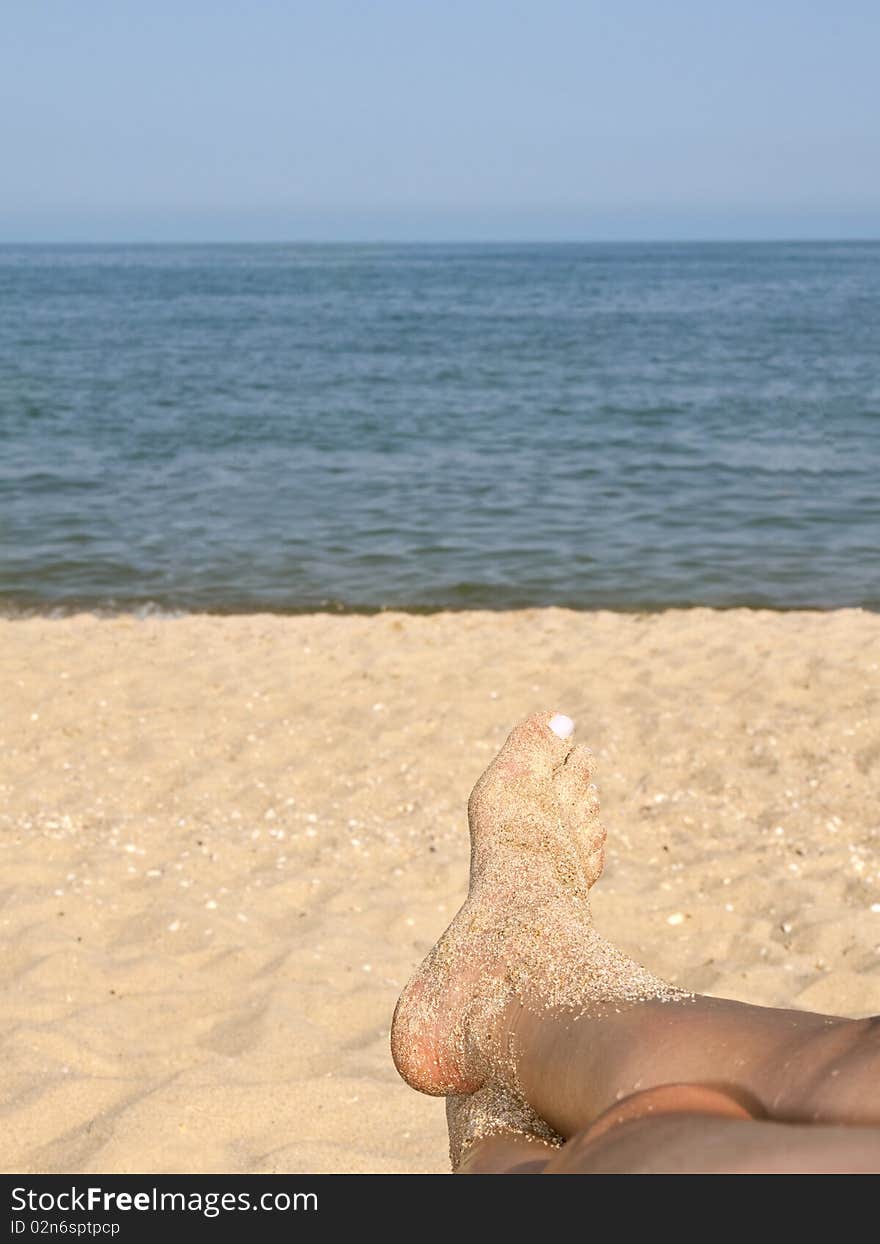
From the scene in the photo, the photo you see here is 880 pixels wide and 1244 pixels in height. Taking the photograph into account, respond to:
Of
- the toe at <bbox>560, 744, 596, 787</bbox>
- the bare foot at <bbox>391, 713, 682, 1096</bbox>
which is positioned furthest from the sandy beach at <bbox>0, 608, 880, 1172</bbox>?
the toe at <bbox>560, 744, 596, 787</bbox>

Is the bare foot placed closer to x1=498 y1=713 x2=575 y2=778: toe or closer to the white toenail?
x1=498 y1=713 x2=575 y2=778: toe

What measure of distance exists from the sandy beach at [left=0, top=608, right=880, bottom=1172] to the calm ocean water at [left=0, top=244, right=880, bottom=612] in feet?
5.92

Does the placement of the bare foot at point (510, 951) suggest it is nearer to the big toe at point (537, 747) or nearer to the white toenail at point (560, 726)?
the big toe at point (537, 747)

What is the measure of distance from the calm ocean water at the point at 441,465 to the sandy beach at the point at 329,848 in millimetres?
1805

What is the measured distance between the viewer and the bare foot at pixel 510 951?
6.28ft

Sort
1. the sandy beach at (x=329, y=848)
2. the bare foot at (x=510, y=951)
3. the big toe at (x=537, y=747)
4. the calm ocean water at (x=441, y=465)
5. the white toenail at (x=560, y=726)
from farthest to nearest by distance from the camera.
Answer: the calm ocean water at (x=441, y=465) < the white toenail at (x=560, y=726) < the big toe at (x=537, y=747) < the sandy beach at (x=329, y=848) < the bare foot at (x=510, y=951)

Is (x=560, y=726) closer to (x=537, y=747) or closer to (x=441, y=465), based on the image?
(x=537, y=747)

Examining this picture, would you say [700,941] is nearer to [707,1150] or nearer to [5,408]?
[707,1150]

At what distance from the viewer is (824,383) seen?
658 inches

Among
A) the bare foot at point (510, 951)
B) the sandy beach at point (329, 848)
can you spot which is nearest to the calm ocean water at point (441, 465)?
the sandy beach at point (329, 848)

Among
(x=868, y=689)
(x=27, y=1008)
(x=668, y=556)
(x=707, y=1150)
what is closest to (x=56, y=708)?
(x=27, y=1008)

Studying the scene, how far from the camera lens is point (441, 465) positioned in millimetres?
11375
